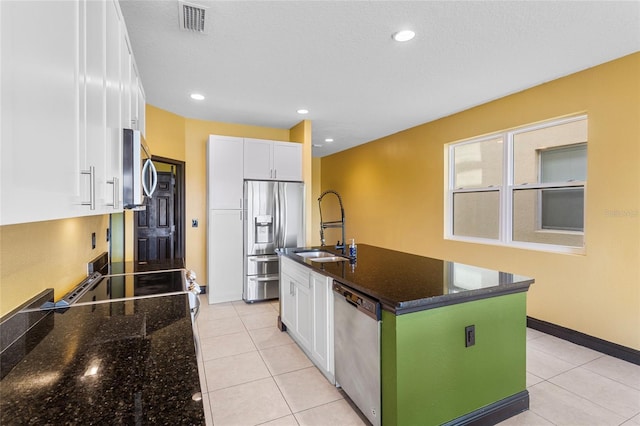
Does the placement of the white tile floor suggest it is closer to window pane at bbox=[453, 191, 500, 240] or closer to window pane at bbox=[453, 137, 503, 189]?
window pane at bbox=[453, 191, 500, 240]

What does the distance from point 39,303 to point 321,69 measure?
8.73ft

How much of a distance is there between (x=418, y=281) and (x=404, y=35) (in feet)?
5.99

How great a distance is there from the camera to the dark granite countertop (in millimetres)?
1603

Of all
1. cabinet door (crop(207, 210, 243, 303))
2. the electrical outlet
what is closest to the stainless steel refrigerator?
cabinet door (crop(207, 210, 243, 303))

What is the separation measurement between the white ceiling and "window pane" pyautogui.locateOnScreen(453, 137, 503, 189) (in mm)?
601

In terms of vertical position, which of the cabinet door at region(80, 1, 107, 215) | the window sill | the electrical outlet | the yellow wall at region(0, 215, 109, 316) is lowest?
the electrical outlet

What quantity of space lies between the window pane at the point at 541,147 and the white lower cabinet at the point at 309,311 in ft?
9.19

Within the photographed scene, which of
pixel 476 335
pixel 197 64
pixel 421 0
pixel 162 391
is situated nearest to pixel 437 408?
pixel 476 335

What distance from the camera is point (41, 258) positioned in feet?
4.49

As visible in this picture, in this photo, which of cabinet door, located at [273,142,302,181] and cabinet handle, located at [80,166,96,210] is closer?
cabinet handle, located at [80,166,96,210]

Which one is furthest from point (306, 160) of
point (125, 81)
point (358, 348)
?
point (358, 348)

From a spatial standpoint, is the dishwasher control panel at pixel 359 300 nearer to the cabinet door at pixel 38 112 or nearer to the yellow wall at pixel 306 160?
the cabinet door at pixel 38 112

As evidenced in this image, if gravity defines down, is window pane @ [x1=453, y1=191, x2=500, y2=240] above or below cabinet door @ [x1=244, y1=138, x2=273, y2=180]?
below

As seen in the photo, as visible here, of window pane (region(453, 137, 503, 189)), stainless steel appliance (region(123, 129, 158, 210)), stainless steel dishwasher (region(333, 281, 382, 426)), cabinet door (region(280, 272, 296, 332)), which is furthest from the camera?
window pane (region(453, 137, 503, 189))
